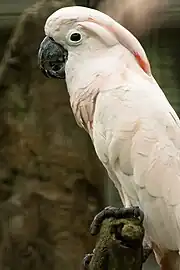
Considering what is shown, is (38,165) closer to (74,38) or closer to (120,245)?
(74,38)

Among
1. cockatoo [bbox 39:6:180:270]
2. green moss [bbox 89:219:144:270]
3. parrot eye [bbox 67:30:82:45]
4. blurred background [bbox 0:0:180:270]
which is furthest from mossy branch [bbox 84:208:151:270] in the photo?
blurred background [bbox 0:0:180:270]

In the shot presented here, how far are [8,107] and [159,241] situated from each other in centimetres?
114

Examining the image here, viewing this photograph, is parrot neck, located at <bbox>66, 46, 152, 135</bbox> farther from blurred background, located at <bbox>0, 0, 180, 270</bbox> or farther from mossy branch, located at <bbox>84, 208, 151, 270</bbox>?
blurred background, located at <bbox>0, 0, 180, 270</bbox>

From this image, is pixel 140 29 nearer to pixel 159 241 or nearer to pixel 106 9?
pixel 106 9

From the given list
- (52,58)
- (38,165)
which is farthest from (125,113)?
(38,165)

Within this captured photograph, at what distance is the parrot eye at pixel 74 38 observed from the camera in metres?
1.45

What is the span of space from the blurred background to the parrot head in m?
0.84

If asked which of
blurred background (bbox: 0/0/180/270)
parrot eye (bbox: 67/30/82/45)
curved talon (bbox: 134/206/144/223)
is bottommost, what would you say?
blurred background (bbox: 0/0/180/270)

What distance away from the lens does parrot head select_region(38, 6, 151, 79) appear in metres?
1.43

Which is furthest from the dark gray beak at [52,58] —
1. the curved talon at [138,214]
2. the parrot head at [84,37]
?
the curved talon at [138,214]

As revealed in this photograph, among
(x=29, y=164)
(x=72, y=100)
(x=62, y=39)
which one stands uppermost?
(x=62, y=39)

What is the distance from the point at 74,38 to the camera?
1.46 meters

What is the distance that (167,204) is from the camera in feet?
4.38

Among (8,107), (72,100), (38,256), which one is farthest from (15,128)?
(72,100)
